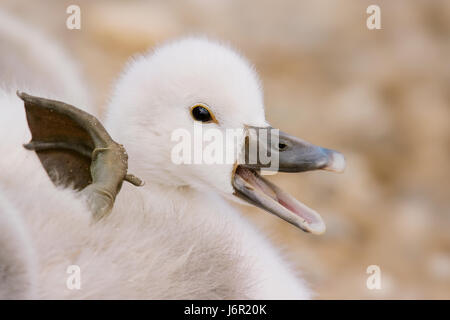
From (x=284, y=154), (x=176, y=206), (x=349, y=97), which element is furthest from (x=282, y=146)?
(x=349, y=97)

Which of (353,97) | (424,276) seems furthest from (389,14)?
Answer: (424,276)

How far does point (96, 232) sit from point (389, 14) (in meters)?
1.49

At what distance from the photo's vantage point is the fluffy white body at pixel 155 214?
0.79 metres

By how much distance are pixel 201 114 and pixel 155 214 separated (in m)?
0.15

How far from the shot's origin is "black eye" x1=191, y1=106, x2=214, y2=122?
1.00 metres

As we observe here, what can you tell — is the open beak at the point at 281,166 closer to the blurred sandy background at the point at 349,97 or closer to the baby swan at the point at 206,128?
the baby swan at the point at 206,128

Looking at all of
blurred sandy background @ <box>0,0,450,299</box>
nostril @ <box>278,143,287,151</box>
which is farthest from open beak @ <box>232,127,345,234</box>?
blurred sandy background @ <box>0,0,450,299</box>

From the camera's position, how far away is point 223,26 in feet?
6.95

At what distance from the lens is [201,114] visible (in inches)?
39.4

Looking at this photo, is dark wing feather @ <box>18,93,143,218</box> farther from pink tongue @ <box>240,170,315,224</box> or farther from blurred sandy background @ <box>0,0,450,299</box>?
blurred sandy background @ <box>0,0,450,299</box>

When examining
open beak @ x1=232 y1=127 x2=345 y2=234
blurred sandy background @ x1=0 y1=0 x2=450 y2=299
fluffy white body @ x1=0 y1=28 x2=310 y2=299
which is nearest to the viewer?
fluffy white body @ x1=0 y1=28 x2=310 y2=299

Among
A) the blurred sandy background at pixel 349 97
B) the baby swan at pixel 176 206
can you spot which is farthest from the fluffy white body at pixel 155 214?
the blurred sandy background at pixel 349 97
